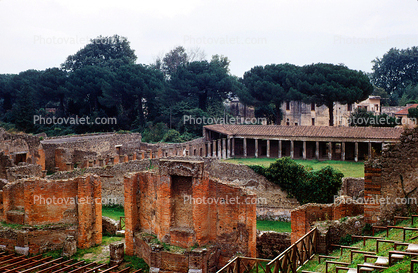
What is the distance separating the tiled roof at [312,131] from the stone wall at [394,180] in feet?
74.8

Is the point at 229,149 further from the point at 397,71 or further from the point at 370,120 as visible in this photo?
the point at 397,71

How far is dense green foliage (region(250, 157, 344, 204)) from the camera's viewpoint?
26228 mm

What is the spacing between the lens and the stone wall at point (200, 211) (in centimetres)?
1563

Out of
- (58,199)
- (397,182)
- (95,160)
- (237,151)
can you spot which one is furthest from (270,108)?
(397,182)

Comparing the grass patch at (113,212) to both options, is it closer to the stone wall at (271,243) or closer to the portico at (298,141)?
the stone wall at (271,243)

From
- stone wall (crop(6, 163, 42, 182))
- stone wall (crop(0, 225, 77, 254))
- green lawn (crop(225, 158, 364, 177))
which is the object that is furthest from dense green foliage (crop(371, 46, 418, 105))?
stone wall (crop(0, 225, 77, 254))

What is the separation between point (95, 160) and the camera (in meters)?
29.8

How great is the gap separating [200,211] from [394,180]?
662 cm

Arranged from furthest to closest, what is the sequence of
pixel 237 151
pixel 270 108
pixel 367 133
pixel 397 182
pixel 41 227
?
pixel 270 108 < pixel 237 151 < pixel 367 133 < pixel 41 227 < pixel 397 182

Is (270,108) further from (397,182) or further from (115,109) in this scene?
(397,182)

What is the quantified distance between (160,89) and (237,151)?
14273 mm

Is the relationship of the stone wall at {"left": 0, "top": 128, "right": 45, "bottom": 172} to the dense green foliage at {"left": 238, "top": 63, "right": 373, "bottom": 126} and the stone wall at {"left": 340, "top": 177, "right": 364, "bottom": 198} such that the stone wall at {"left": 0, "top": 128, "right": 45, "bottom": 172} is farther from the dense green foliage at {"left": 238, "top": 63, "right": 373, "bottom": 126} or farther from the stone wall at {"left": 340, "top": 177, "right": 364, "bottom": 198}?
the dense green foliage at {"left": 238, "top": 63, "right": 373, "bottom": 126}

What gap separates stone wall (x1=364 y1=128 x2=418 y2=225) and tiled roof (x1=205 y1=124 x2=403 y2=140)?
897 inches

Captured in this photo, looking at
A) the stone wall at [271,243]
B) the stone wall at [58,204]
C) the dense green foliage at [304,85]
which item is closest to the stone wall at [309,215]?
the stone wall at [271,243]
